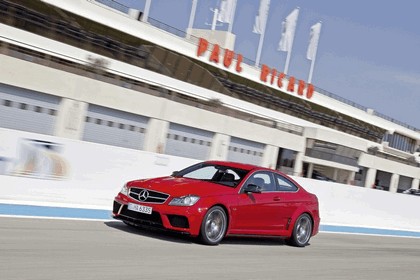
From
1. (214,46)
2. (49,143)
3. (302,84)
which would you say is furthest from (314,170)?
(49,143)

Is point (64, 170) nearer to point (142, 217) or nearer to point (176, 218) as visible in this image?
point (142, 217)

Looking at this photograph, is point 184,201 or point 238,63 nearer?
point 184,201

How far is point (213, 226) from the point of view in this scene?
36.5ft

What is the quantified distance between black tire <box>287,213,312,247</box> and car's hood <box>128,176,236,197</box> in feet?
6.95

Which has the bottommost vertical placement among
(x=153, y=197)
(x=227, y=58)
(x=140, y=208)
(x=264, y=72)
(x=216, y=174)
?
(x=140, y=208)

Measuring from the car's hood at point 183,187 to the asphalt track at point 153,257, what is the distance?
74 cm

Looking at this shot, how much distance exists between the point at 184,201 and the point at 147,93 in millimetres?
32949

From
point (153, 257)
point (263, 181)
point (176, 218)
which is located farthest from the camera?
point (263, 181)

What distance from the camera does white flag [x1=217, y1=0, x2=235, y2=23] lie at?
67.5m

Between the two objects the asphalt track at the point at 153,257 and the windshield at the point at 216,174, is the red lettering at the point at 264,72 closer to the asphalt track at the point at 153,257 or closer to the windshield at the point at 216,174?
the asphalt track at the point at 153,257

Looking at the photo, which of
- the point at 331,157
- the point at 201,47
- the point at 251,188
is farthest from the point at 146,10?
the point at 251,188

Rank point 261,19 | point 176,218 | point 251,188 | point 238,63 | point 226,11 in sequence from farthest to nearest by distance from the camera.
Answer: point 261,19, point 226,11, point 238,63, point 251,188, point 176,218

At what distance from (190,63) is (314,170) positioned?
68.3 feet

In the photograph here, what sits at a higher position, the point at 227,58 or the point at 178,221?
the point at 227,58
